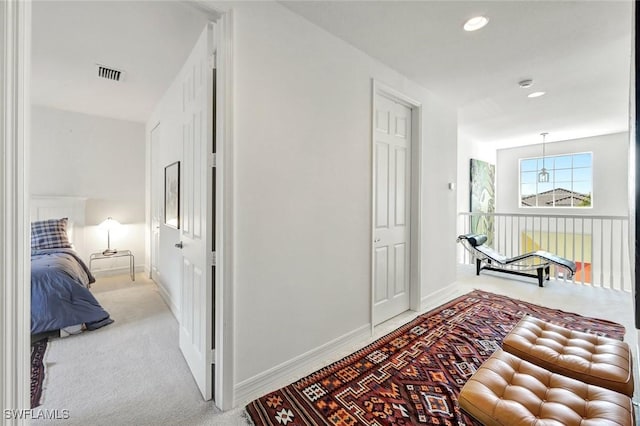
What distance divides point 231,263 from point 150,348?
145cm

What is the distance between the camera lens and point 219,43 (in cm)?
172

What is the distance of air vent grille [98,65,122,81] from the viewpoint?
2928mm

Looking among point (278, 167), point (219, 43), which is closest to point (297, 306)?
point (278, 167)

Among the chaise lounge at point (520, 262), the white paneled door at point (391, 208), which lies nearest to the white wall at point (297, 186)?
the white paneled door at point (391, 208)

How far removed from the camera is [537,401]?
1.27 meters

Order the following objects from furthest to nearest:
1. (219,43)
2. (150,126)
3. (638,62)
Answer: (150,126)
(219,43)
(638,62)

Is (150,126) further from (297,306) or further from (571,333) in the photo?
(571,333)

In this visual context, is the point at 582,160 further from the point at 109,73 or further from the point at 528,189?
the point at 109,73

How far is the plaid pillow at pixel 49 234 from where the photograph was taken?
3570 millimetres

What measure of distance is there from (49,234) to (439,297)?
5.10 m

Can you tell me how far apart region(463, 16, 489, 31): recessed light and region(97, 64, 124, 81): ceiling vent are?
3332mm

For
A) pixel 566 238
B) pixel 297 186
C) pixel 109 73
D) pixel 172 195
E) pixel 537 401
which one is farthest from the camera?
pixel 566 238

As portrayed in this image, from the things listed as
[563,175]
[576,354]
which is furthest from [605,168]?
[576,354]

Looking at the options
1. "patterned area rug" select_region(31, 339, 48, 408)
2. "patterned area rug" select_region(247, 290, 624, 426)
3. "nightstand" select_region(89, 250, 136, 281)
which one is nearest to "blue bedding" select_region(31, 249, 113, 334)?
"patterned area rug" select_region(31, 339, 48, 408)
